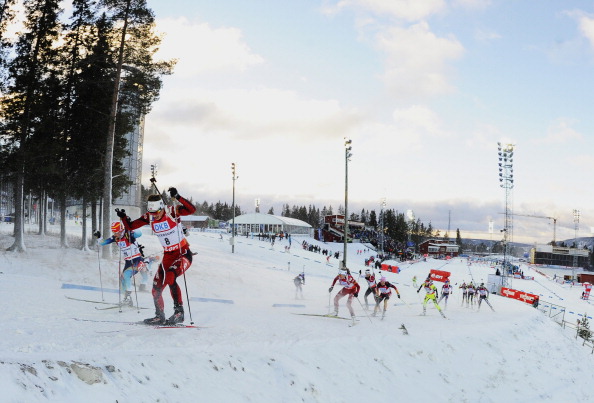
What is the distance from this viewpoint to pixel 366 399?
27.1 ft

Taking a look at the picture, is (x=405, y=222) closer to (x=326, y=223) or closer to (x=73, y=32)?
(x=326, y=223)

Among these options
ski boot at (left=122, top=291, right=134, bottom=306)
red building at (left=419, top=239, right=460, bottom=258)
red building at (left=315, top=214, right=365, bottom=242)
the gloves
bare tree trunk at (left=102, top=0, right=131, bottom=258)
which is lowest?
red building at (left=419, top=239, right=460, bottom=258)

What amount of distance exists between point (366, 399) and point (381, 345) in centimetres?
246

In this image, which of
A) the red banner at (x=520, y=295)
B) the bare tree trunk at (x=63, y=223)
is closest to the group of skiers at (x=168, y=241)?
the bare tree trunk at (x=63, y=223)

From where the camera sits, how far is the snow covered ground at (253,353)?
5.84 meters

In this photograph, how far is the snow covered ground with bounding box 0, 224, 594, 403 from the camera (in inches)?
230

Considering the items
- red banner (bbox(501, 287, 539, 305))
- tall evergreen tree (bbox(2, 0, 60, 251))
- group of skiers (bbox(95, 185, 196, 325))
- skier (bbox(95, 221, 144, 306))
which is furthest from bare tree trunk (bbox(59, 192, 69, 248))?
red banner (bbox(501, 287, 539, 305))

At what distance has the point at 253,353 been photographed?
7.91 meters

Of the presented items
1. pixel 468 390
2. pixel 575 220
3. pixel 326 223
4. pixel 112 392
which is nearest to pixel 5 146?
pixel 112 392

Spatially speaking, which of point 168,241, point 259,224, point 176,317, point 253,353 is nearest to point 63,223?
point 176,317

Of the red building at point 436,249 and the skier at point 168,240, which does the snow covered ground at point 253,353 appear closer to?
the skier at point 168,240

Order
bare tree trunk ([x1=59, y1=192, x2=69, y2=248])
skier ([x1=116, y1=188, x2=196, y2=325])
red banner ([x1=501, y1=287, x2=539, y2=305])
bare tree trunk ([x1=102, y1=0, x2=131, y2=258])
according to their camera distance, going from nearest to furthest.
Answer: skier ([x1=116, y1=188, x2=196, y2=325]) → bare tree trunk ([x1=102, y1=0, x2=131, y2=258]) → bare tree trunk ([x1=59, y1=192, x2=69, y2=248]) → red banner ([x1=501, y1=287, x2=539, y2=305])

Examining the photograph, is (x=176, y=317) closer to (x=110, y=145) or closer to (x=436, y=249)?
(x=110, y=145)

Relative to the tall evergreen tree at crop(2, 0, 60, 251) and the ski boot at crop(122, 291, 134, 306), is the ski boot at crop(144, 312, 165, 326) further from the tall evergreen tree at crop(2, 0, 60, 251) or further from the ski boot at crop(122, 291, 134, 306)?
the tall evergreen tree at crop(2, 0, 60, 251)
